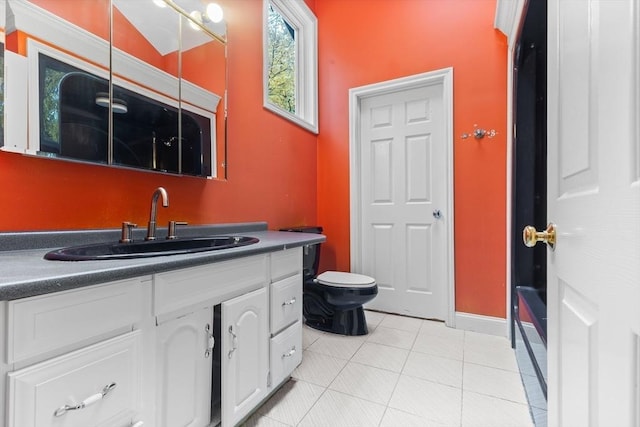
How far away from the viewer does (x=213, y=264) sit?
102 cm

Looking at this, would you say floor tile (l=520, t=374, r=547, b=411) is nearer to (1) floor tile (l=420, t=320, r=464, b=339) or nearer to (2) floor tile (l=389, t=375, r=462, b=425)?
(2) floor tile (l=389, t=375, r=462, b=425)

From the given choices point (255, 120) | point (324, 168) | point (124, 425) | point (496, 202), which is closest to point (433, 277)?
point (496, 202)

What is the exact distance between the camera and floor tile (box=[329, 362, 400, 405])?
146 cm

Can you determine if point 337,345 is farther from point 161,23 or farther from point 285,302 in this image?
point 161,23

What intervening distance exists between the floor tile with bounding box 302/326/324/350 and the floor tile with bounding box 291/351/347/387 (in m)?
0.12

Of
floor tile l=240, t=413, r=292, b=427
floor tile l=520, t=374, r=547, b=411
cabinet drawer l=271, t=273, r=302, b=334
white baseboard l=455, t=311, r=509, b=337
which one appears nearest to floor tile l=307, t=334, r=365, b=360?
cabinet drawer l=271, t=273, r=302, b=334

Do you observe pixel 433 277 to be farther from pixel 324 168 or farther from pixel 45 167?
pixel 45 167

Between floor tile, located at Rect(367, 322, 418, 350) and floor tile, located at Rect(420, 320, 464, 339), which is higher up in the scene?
floor tile, located at Rect(420, 320, 464, 339)

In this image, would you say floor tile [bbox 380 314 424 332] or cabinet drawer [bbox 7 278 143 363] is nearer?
cabinet drawer [bbox 7 278 143 363]

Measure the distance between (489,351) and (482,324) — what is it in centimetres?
31

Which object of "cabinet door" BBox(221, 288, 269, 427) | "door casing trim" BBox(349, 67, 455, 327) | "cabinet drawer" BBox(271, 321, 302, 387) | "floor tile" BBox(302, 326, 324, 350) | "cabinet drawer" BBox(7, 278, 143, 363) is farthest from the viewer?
"door casing trim" BBox(349, 67, 455, 327)

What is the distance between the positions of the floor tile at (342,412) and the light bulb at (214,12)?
83.1 inches

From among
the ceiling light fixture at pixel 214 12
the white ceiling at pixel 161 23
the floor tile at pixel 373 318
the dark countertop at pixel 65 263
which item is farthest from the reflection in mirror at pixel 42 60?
the floor tile at pixel 373 318

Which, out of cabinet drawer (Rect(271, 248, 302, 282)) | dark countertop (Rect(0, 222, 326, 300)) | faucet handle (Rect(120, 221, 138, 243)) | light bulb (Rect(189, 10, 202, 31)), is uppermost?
light bulb (Rect(189, 10, 202, 31))
